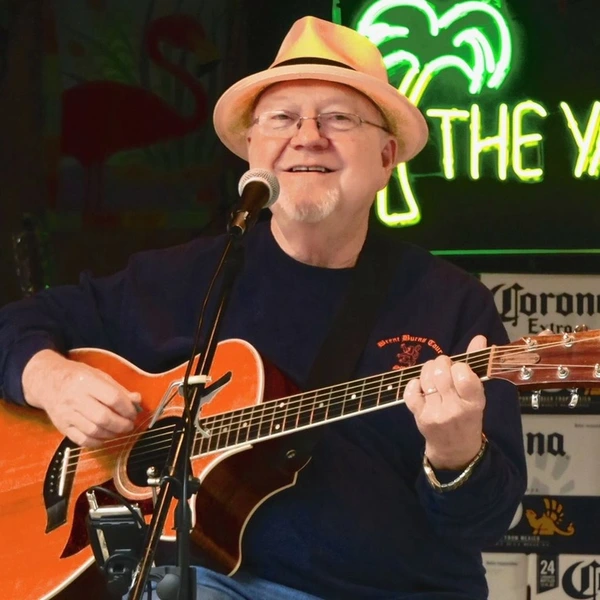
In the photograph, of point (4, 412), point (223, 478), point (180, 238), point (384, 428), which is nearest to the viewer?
point (223, 478)

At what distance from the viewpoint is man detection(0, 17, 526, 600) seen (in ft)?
7.75

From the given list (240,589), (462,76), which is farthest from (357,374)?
(462,76)

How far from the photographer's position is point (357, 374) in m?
2.54

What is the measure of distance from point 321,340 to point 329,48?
2.38ft

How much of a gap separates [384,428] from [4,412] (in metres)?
0.90

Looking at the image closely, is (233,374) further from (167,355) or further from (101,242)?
(101,242)

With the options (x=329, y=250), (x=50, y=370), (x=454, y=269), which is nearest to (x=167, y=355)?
(x=50, y=370)

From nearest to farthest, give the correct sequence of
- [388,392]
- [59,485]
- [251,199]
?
[251,199]
[388,392]
[59,485]

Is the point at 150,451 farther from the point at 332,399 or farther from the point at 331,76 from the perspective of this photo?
the point at 331,76

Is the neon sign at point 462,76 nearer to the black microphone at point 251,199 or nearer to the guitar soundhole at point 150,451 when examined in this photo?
the guitar soundhole at point 150,451

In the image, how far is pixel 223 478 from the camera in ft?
7.85

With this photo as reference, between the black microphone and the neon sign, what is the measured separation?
211 centimetres

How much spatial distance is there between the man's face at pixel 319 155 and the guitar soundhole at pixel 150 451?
0.58m

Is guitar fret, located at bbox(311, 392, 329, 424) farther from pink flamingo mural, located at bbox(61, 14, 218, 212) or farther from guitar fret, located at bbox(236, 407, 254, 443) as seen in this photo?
pink flamingo mural, located at bbox(61, 14, 218, 212)
